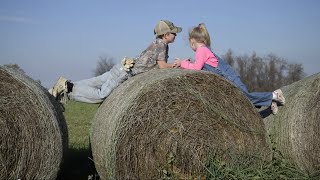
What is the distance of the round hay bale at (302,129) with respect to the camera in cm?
613

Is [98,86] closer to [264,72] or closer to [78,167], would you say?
[78,167]

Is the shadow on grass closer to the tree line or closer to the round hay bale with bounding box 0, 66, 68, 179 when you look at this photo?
the round hay bale with bounding box 0, 66, 68, 179

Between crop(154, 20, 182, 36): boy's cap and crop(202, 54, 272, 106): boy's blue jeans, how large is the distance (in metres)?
0.92

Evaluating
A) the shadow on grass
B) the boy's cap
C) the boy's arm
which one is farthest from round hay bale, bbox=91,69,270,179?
the boy's cap

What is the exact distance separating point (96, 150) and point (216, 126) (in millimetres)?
1479

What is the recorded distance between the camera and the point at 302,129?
20.2 ft

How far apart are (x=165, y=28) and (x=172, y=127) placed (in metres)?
2.20

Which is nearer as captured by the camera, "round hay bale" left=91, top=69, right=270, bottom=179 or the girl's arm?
"round hay bale" left=91, top=69, right=270, bottom=179

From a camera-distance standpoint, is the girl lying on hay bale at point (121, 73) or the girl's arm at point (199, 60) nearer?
the girl's arm at point (199, 60)

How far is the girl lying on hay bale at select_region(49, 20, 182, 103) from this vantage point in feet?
22.5

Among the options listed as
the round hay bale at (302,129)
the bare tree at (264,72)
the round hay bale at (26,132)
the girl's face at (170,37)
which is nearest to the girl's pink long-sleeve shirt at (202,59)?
the girl's face at (170,37)

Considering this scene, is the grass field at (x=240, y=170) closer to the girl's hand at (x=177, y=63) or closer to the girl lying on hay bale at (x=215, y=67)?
the girl lying on hay bale at (x=215, y=67)

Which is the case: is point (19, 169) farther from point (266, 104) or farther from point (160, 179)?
point (266, 104)

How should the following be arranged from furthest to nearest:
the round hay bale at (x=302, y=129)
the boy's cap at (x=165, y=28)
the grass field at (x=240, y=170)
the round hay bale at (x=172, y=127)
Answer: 1. the boy's cap at (x=165, y=28)
2. the round hay bale at (x=302, y=129)
3. the grass field at (x=240, y=170)
4. the round hay bale at (x=172, y=127)
